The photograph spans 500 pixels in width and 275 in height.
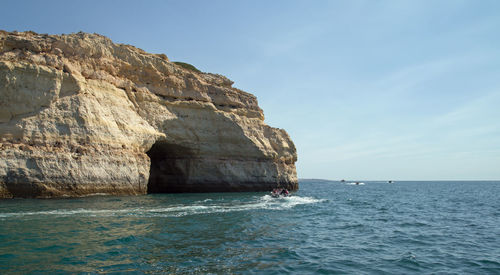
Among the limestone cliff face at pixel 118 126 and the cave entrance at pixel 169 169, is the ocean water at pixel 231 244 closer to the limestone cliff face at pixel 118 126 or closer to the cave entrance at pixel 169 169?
the limestone cliff face at pixel 118 126

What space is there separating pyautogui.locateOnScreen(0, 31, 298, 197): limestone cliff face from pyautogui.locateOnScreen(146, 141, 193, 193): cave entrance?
0.36ft

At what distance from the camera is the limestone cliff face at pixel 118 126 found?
2116 cm

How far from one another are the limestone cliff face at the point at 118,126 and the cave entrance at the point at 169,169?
110mm

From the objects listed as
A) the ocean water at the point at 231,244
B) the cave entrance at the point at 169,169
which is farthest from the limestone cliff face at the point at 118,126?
the ocean water at the point at 231,244

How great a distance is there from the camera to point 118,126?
2598cm

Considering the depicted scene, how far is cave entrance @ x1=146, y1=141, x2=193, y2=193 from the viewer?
109 ft

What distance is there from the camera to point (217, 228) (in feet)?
40.7

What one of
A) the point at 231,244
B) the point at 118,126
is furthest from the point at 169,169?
the point at 231,244

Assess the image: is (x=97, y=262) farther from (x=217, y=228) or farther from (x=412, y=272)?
(x=412, y=272)

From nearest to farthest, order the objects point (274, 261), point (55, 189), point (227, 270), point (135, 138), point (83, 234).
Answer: point (227, 270), point (274, 261), point (83, 234), point (55, 189), point (135, 138)

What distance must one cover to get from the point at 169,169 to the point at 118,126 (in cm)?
951

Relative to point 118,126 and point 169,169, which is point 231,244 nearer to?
point 118,126

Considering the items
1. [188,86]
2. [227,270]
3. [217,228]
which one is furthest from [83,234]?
[188,86]

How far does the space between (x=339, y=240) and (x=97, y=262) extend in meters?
7.68
